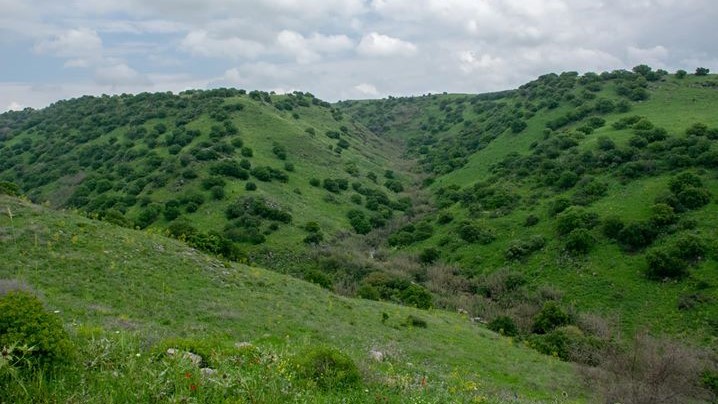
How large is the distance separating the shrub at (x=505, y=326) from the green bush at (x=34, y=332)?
27810 mm

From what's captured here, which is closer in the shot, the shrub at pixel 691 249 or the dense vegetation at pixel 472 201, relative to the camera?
the dense vegetation at pixel 472 201

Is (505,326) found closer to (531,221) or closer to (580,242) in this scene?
(580,242)

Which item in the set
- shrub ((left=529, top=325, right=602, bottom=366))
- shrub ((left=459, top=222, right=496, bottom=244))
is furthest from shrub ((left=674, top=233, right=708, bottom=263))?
shrub ((left=459, top=222, right=496, bottom=244))

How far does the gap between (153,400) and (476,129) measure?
106 metres

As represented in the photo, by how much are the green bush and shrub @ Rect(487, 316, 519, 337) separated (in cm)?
2781

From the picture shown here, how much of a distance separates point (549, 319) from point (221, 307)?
2173 cm

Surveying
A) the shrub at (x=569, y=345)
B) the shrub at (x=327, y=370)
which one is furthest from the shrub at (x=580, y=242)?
the shrub at (x=327, y=370)

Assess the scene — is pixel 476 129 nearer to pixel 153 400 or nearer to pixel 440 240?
pixel 440 240

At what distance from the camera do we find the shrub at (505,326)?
32.0 meters

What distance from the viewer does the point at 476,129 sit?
108125 mm

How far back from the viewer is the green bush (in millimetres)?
7918

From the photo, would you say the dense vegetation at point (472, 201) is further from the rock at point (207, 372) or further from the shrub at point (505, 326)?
the rock at point (207, 372)

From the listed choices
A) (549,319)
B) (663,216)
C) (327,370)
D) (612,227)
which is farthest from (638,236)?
(327,370)

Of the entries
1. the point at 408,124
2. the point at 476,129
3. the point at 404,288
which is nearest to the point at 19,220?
the point at 404,288
